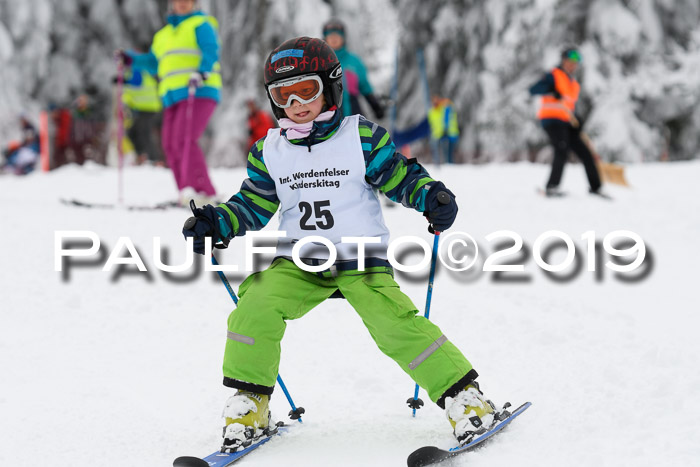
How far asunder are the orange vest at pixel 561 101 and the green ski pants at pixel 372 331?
5.73 metres

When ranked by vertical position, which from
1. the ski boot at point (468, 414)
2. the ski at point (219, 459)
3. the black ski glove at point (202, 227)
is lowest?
the ski at point (219, 459)

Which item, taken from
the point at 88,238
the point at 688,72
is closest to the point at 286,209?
the point at 88,238

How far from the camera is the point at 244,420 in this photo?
2.19m

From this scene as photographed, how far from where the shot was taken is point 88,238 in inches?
189

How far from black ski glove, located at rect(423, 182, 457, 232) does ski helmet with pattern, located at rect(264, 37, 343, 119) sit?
47 centimetres

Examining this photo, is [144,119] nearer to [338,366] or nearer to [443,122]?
[443,122]

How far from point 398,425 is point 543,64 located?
12.4m

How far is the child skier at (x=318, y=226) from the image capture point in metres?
2.20

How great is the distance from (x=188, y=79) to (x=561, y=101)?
383 cm

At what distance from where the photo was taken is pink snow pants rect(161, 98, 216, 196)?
5688 mm

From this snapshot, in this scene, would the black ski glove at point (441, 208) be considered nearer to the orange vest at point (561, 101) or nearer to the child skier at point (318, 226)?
the child skier at point (318, 226)

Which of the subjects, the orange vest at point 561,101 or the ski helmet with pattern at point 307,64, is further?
the orange vest at point 561,101

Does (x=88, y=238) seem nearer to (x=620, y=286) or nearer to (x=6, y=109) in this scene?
(x=620, y=286)

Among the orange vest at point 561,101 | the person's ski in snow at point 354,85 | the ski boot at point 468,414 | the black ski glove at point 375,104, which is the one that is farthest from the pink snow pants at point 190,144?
the ski boot at point 468,414
